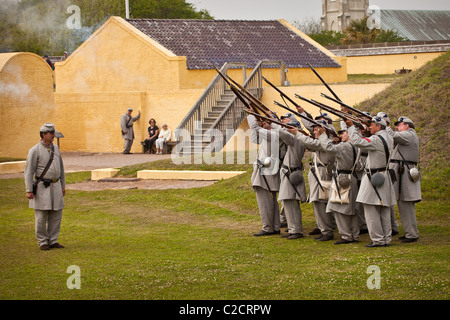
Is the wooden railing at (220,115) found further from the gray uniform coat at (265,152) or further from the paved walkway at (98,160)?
the gray uniform coat at (265,152)

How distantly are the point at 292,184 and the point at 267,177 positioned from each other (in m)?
0.58

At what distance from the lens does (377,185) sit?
422 inches

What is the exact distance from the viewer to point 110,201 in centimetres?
1722

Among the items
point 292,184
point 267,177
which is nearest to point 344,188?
point 292,184

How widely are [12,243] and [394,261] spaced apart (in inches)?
236

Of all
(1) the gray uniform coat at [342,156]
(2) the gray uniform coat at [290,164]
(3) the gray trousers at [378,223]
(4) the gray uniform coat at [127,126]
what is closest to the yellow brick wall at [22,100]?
(4) the gray uniform coat at [127,126]

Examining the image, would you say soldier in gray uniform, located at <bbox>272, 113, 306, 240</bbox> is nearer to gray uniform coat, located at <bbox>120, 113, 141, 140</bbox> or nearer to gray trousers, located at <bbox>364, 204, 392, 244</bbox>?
gray trousers, located at <bbox>364, 204, 392, 244</bbox>

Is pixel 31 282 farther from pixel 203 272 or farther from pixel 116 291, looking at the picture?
pixel 203 272

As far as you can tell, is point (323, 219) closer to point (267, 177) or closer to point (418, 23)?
point (267, 177)

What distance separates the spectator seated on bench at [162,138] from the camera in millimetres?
27281

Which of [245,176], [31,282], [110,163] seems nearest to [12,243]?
[31,282]

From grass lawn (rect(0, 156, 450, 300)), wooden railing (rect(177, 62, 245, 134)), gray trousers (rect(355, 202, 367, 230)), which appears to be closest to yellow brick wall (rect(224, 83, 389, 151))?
wooden railing (rect(177, 62, 245, 134))

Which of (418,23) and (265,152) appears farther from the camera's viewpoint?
(418,23)

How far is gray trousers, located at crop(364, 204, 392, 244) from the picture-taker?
35.2 ft
